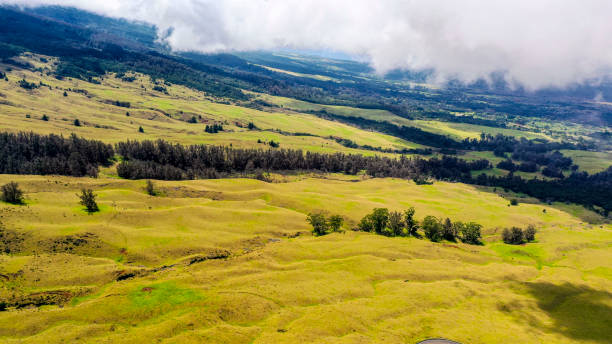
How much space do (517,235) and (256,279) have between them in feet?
420

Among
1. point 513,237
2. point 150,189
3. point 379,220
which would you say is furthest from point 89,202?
point 513,237

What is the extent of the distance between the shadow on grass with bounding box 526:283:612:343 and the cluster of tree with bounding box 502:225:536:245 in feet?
163

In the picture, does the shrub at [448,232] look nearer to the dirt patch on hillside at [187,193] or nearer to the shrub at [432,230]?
the shrub at [432,230]

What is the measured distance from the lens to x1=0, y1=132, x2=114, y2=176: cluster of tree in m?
166

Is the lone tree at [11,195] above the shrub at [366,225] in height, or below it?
above

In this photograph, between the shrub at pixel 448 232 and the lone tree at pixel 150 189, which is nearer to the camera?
the lone tree at pixel 150 189

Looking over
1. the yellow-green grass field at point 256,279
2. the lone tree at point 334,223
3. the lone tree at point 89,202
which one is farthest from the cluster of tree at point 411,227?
the lone tree at point 89,202

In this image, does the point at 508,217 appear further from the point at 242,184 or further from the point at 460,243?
the point at 242,184

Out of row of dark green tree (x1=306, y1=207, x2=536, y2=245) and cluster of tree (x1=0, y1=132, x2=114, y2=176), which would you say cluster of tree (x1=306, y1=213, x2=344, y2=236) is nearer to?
row of dark green tree (x1=306, y1=207, x2=536, y2=245)

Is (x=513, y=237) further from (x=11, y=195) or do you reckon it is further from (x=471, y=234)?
(x=11, y=195)

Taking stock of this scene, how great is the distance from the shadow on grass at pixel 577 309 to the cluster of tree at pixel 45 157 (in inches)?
8076

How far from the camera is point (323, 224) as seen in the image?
433ft

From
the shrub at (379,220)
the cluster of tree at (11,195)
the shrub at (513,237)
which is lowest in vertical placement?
the shrub at (513,237)

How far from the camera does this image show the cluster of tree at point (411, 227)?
5576 inches
